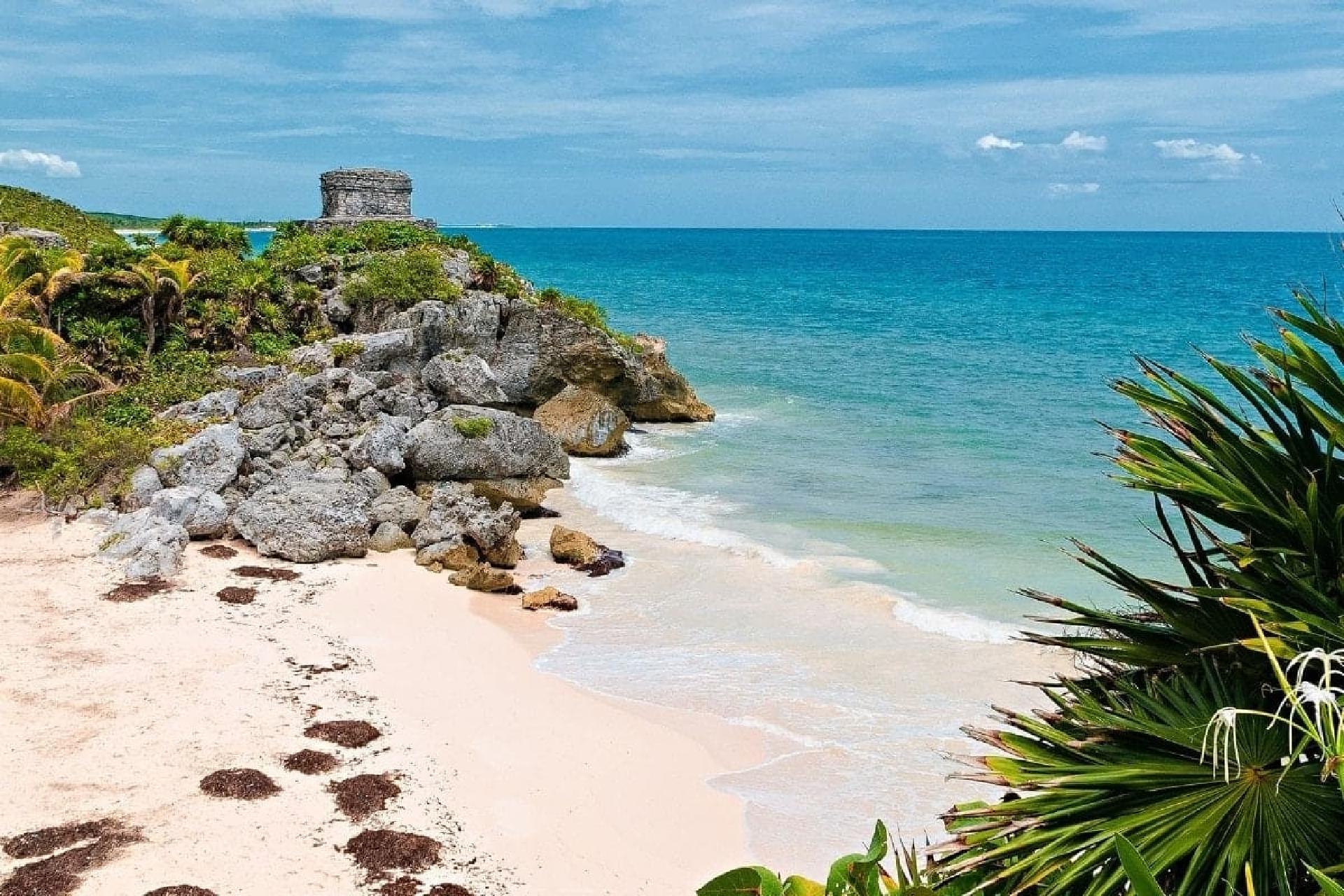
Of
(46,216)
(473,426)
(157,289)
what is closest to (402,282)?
(157,289)

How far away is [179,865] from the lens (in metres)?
7.70

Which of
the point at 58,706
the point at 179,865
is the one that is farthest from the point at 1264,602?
the point at 58,706

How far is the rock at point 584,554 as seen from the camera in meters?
15.9

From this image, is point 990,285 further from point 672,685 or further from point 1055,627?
point 672,685

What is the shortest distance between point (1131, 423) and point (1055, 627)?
49.2 feet

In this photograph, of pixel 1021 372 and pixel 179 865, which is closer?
pixel 179 865

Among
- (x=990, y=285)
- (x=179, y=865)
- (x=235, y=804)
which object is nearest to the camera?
(x=179, y=865)

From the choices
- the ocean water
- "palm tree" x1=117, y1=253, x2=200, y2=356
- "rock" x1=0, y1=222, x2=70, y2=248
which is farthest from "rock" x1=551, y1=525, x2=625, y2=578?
"rock" x1=0, y1=222, x2=70, y2=248

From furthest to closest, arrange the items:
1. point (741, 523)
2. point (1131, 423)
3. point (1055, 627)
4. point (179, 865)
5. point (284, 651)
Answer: point (1131, 423), point (741, 523), point (1055, 627), point (284, 651), point (179, 865)

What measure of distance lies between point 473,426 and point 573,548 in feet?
11.8

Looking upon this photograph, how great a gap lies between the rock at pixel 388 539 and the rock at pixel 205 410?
4.25 meters

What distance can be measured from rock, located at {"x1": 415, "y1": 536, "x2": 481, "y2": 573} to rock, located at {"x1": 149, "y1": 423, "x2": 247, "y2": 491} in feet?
11.1

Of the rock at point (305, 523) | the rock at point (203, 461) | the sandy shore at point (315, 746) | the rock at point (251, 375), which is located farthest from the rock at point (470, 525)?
the rock at point (251, 375)

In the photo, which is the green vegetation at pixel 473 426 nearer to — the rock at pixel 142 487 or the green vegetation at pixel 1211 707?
the rock at pixel 142 487
